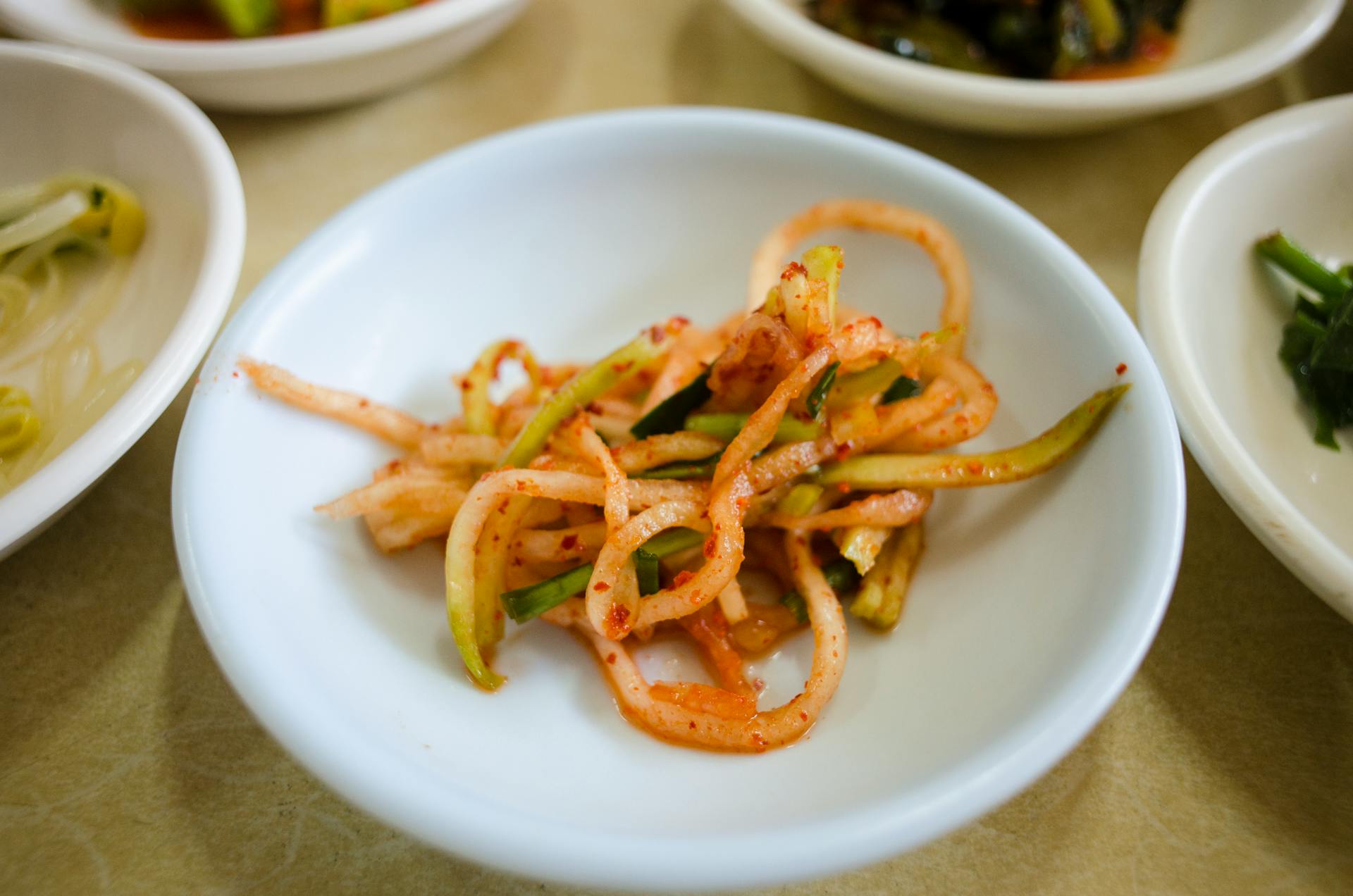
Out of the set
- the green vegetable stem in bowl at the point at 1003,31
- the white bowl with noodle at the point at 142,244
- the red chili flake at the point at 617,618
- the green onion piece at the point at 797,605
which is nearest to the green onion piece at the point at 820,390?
the green onion piece at the point at 797,605

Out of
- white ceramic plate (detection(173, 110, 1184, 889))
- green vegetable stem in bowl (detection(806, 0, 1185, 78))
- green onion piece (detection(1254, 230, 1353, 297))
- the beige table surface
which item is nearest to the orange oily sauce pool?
green vegetable stem in bowl (detection(806, 0, 1185, 78))

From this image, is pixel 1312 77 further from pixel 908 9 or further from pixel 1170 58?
pixel 908 9

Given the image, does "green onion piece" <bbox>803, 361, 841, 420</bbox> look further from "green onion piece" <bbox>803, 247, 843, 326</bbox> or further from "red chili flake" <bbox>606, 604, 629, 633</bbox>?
"red chili flake" <bbox>606, 604, 629, 633</bbox>

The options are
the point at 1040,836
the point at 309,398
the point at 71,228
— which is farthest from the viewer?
the point at 71,228

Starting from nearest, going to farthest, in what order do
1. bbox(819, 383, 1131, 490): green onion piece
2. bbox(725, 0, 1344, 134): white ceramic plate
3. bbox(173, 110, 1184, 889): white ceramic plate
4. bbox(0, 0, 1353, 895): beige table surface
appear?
bbox(173, 110, 1184, 889): white ceramic plate
bbox(0, 0, 1353, 895): beige table surface
bbox(819, 383, 1131, 490): green onion piece
bbox(725, 0, 1344, 134): white ceramic plate

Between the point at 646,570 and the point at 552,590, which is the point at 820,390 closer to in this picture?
the point at 646,570

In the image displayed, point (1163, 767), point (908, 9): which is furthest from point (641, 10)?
point (1163, 767)

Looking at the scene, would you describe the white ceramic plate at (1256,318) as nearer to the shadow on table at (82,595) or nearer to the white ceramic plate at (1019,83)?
the white ceramic plate at (1019,83)
